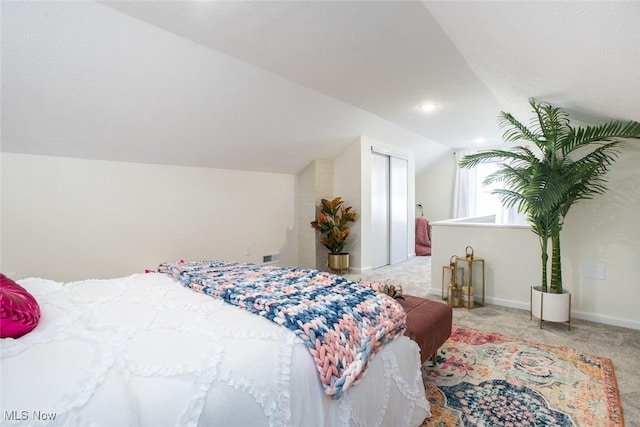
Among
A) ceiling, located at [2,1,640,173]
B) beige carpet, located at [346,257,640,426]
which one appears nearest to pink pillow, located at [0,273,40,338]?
ceiling, located at [2,1,640,173]

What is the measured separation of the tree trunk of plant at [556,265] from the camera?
9.03ft

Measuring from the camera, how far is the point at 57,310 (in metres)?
1.38

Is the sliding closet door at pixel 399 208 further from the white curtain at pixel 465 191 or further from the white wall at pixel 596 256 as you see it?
the white wall at pixel 596 256

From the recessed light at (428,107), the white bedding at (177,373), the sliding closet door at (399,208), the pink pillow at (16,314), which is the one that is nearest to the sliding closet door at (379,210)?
the sliding closet door at (399,208)

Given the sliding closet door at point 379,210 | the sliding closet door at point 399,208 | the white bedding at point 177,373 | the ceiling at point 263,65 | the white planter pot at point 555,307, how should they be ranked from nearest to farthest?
the white bedding at point 177,373, the ceiling at point 263,65, the white planter pot at point 555,307, the sliding closet door at point 379,210, the sliding closet door at point 399,208

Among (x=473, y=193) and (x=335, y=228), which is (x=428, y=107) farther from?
(x=473, y=193)

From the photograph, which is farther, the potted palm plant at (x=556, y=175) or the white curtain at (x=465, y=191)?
the white curtain at (x=465, y=191)

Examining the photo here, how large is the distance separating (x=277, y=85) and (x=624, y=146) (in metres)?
3.12

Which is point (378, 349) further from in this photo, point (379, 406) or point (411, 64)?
point (411, 64)

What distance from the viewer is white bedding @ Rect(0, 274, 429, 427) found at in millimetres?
823

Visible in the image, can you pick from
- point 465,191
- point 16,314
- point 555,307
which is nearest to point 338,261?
point 555,307

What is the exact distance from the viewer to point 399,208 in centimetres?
595

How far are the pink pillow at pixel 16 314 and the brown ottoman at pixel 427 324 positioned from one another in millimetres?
1554

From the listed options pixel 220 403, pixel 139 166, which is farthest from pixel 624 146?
pixel 139 166
